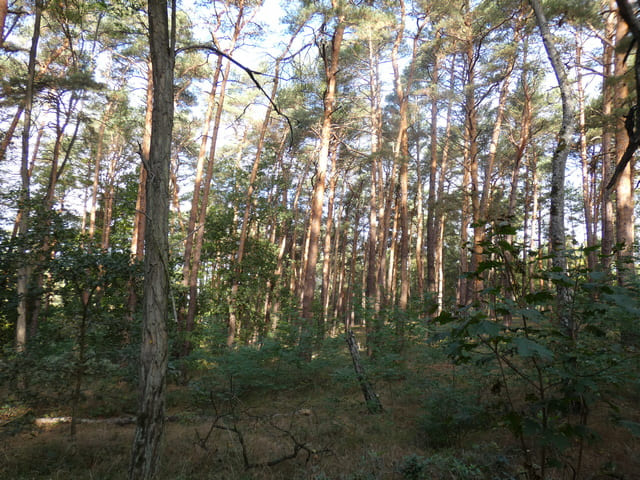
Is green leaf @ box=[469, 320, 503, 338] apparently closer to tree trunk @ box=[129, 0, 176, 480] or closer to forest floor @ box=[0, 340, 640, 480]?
forest floor @ box=[0, 340, 640, 480]

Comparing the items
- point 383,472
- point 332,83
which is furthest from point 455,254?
point 383,472

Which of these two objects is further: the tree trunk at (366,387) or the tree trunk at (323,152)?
the tree trunk at (323,152)

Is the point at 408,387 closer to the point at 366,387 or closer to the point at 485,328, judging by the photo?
the point at 366,387

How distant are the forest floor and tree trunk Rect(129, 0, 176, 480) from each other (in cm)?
93

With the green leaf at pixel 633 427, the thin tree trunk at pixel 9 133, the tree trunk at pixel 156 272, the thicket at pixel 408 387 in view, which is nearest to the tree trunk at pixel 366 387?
the thicket at pixel 408 387

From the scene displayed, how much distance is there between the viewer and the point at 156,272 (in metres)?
3.47

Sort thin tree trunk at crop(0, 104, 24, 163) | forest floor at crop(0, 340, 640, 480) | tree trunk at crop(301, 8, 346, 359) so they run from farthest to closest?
thin tree trunk at crop(0, 104, 24, 163), tree trunk at crop(301, 8, 346, 359), forest floor at crop(0, 340, 640, 480)

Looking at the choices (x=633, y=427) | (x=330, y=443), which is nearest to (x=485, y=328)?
(x=633, y=427)

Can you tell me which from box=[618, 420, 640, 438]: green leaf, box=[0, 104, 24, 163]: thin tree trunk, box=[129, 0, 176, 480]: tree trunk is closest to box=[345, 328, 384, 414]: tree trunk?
box=[129, 0, 176, 480]: tree trunk

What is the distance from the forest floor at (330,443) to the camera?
3.70m

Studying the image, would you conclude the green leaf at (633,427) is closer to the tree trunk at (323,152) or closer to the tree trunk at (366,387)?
the tree trunk at (366,387)

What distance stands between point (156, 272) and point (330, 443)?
404 cm

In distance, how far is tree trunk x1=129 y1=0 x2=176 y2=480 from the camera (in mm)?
3273

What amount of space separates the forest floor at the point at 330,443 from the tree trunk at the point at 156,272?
3.06 feet
